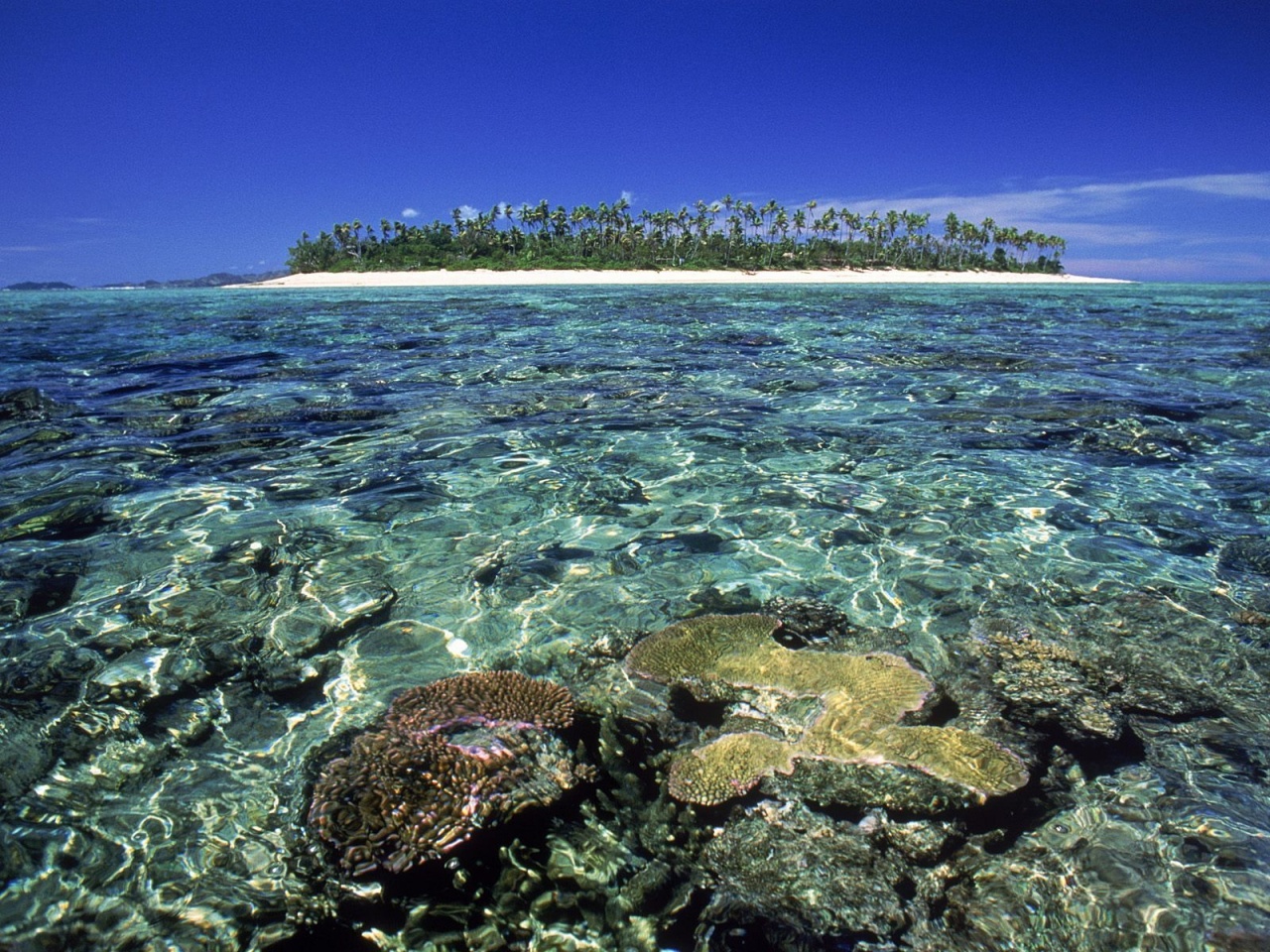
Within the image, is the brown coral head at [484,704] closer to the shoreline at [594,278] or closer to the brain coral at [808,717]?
the brain coral at [808,717]

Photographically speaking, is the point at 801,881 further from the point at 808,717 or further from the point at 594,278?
the point at 594,278

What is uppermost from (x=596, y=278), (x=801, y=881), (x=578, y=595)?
(x=596, y=278)

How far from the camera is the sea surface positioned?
2682 millimetres

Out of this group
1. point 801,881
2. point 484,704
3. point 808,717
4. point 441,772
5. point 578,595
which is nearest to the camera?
point 801,881

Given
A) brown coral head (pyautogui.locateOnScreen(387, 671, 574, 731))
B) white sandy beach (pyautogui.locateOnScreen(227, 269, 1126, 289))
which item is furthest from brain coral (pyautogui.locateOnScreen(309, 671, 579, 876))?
white sandy beach (pyautogui.locateOnScreen(227, 269, 1126, 289))

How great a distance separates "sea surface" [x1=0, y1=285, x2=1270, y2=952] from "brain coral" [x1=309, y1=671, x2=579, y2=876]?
149mm

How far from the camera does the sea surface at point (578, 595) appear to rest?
2.68 metres

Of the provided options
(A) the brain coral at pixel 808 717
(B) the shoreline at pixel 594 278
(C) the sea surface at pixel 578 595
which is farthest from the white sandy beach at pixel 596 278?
(A) the brain coral at pixel 808 717

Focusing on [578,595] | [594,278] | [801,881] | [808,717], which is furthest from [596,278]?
[801,881]

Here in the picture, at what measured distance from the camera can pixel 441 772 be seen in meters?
3.14

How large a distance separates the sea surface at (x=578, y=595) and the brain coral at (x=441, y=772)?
149 millimetres

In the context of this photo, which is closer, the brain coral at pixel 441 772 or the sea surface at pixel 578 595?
the sea surface at pixel 578 595

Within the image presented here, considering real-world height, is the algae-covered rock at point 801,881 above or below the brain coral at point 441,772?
below

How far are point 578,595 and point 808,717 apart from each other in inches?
75.6
